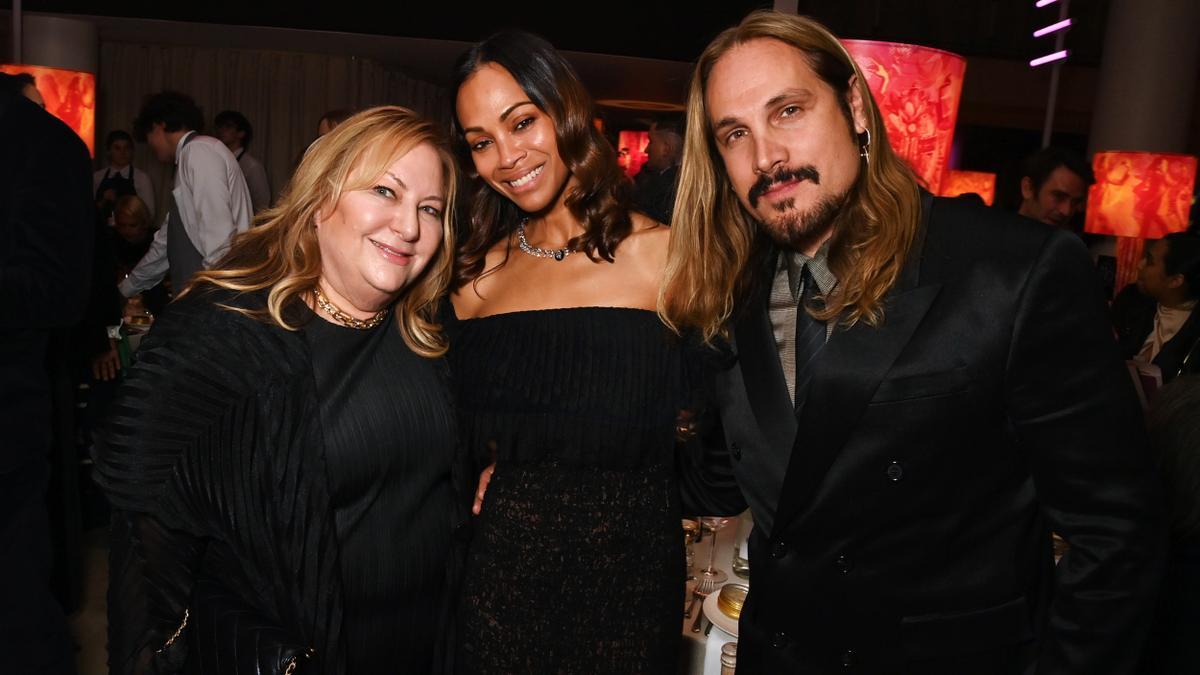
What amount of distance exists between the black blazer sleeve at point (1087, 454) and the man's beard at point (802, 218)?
307 mm

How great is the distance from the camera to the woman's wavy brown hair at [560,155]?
199 centimetres

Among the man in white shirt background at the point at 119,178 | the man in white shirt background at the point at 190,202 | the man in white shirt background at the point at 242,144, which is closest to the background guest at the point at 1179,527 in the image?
the man in white shirt background at the point at 190,202

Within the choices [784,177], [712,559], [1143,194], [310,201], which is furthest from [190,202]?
[1143,194]

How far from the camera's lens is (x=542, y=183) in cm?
203

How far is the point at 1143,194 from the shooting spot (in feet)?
16.9

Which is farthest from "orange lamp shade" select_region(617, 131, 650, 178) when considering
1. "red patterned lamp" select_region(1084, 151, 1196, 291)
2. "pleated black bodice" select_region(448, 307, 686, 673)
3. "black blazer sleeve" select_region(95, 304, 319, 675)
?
"black blazer sleeve" select_region(95, 304, 319, 675)

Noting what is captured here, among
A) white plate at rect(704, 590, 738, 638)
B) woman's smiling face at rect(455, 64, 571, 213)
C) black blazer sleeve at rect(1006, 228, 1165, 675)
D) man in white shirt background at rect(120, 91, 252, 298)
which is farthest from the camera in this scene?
man in white shirt background at rect(120, 91, 252, 298)

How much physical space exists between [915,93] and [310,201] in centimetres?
170

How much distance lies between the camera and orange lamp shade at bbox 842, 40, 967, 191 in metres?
2.53

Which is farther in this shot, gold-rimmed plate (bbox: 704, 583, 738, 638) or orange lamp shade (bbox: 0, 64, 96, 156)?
orange lamp shade (bbox: 0, 64, 96, 156)

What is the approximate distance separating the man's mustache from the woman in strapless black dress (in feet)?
1.65

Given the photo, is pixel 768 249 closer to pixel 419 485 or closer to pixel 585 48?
pixel 419 485

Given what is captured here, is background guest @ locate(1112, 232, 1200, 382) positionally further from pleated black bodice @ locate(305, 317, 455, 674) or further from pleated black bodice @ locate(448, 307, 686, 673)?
pleated black bodice @ locate(305, 317, 455, 674)

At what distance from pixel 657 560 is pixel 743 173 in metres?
0.84
